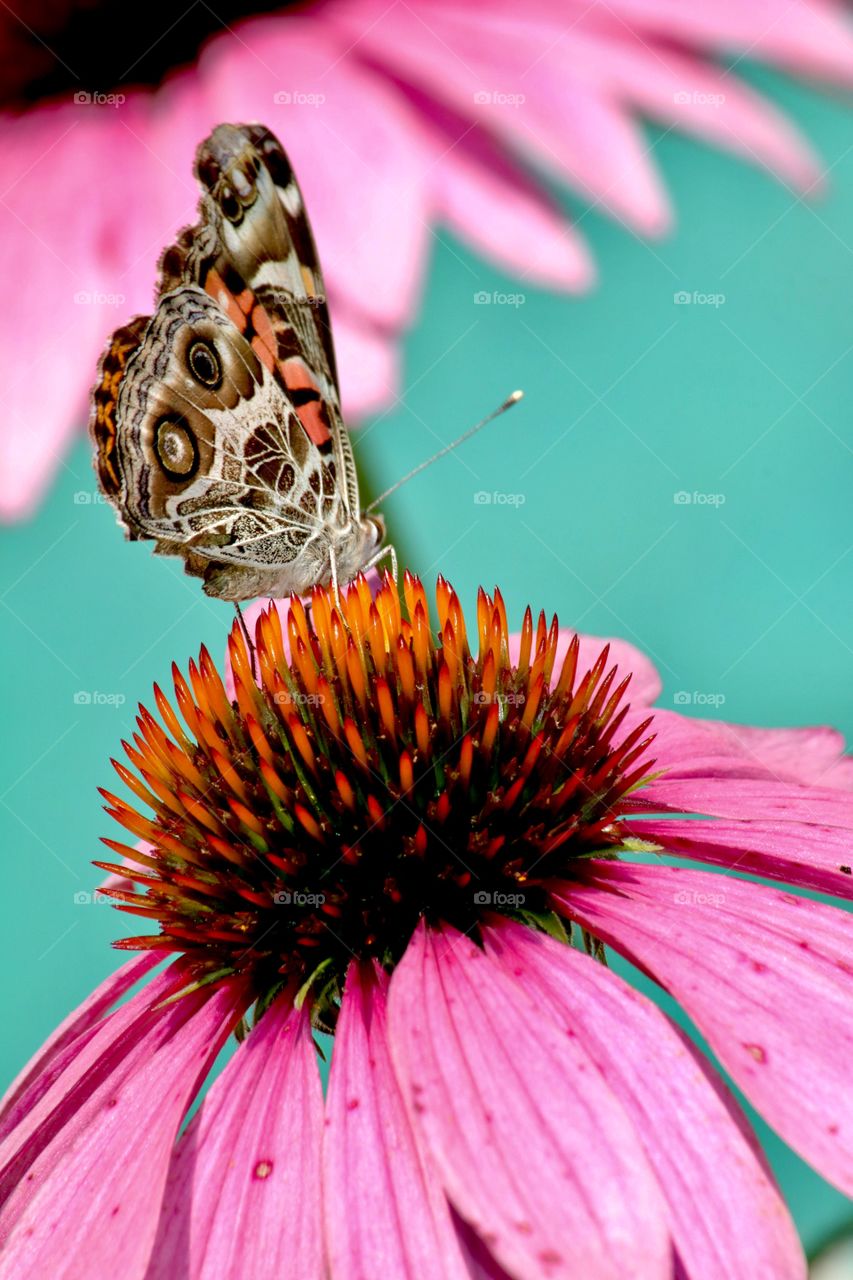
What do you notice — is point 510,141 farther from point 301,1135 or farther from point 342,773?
point 301,1135

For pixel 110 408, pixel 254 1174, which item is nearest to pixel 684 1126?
pixel 254 1174

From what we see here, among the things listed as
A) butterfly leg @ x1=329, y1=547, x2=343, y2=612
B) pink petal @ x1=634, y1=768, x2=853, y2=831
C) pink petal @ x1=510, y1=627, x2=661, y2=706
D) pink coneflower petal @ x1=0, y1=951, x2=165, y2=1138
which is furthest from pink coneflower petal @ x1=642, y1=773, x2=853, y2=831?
pink coneflower petal @ x1=0, y1=951, x2=165, y2=1138

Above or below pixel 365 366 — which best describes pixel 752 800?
below

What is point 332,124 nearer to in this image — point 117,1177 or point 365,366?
point 365,366

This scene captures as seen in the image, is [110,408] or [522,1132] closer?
[522,1132]

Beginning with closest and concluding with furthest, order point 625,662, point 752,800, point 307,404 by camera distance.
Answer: point 752,800 < point 307,404 < point 625,662

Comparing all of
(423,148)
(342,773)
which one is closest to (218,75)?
(423,148)

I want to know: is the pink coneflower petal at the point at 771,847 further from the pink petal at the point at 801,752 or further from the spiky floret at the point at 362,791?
the pink petal at the point at 801,752

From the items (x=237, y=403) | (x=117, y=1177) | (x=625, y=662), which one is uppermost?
(x=237, y=403)
